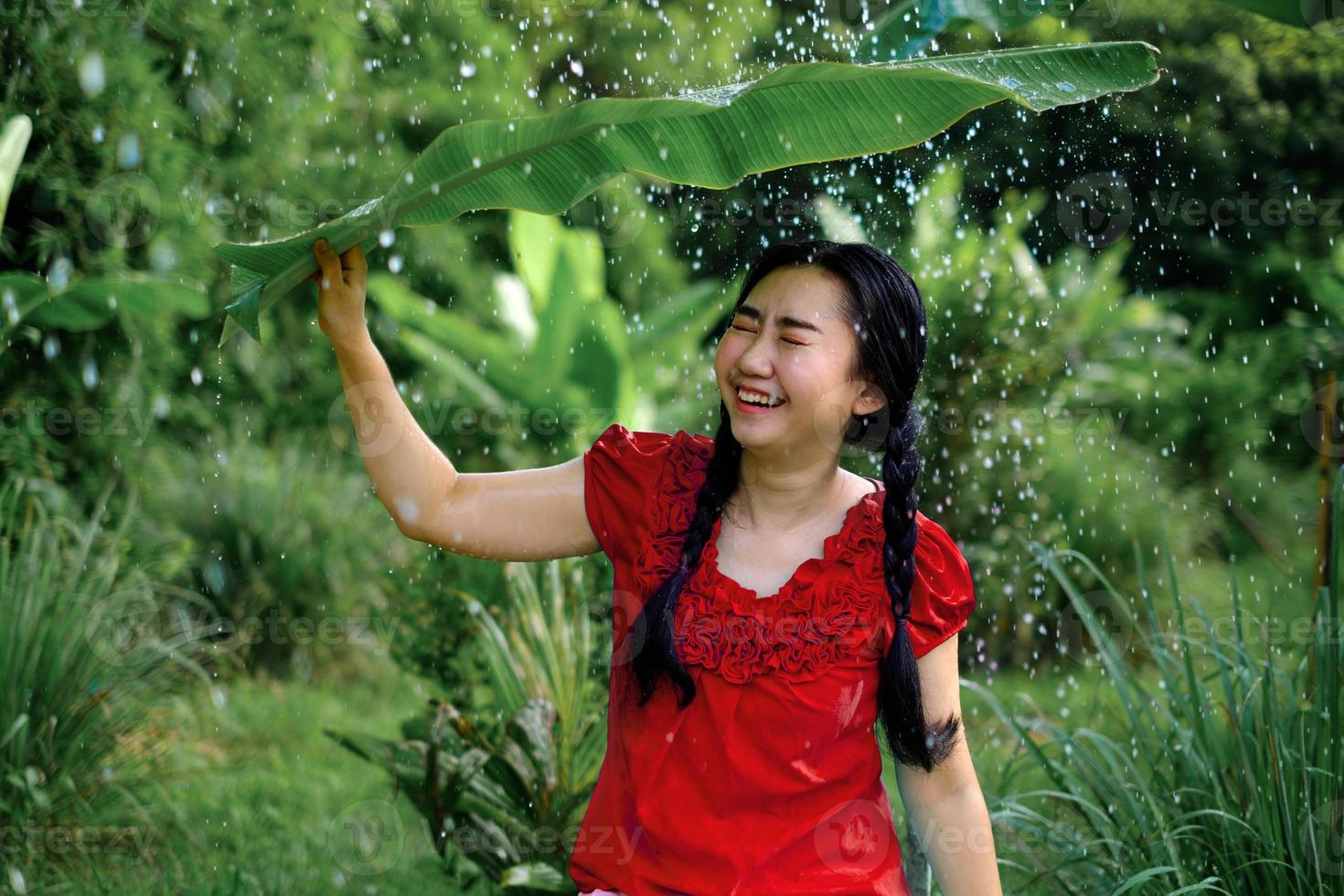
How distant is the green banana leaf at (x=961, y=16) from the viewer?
2.98 metres

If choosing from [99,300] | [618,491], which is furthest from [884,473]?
[99,300]

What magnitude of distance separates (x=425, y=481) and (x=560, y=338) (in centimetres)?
356

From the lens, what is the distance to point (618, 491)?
7.07 feet

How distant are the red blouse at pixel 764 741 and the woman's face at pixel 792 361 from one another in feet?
0.63

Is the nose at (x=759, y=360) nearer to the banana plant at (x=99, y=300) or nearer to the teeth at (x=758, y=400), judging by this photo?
the teeth at (x=758, y=400)

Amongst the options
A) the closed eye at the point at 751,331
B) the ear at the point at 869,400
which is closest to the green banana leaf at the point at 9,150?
the closed eye at the point at 751,331

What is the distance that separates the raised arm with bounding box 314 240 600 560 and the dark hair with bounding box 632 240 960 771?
0.70ft

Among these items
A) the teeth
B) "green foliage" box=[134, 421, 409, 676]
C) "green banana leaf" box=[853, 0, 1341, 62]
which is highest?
"green banana leaf" box=[853, 0, 1341, 62]

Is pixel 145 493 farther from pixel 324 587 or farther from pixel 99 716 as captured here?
pixel 99 716

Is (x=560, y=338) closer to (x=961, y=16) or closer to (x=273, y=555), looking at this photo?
(x=273, y=555)

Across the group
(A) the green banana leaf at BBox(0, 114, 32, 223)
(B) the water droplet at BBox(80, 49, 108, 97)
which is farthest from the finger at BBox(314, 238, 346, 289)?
(B) the water droplet at BBox(80, 49, 108, 97)

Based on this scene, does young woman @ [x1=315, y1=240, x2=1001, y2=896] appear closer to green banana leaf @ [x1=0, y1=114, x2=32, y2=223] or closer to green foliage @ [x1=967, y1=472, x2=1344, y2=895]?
green foliage @ [x1=967, y1=472, x2=1344, y2=895]

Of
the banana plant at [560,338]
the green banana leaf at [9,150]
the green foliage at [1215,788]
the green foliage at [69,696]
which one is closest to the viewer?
the green foliage at [1215,788]

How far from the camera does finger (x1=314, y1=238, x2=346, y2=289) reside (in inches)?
72.9
